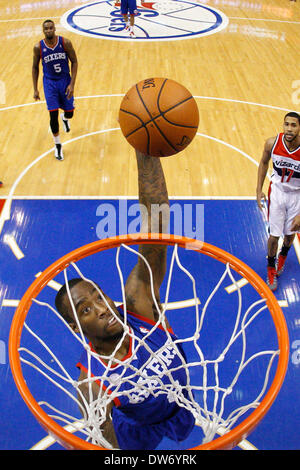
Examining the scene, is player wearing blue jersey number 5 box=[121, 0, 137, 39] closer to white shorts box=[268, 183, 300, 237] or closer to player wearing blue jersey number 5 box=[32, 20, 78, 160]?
player wearing blue jersey number 5 box=[32, 20, 78, 160]

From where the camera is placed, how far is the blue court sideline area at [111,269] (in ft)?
10.8

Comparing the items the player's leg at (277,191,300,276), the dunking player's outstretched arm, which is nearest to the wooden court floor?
the player's leg at (277,191,300,276)

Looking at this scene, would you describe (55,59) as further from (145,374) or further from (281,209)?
(145,374)

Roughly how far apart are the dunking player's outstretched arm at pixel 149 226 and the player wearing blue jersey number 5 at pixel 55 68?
3.93m

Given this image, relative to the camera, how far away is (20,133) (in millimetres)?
6816

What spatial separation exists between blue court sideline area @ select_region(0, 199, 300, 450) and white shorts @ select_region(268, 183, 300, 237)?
56 centimetres

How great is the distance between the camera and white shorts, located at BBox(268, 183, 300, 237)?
405 centimetres

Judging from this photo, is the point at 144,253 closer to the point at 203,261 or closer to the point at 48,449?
the point at 48,449

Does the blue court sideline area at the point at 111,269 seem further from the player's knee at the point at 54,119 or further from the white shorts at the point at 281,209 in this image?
the player's knee at the point at 54,119

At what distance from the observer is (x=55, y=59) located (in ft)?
18.5

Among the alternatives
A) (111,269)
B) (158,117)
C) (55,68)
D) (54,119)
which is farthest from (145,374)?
(55,68)

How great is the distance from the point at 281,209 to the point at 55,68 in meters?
3.59

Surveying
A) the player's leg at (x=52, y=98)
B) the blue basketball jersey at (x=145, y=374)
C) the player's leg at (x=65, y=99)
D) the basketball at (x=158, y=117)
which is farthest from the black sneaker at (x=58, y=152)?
the blue basketball jersey at (x=145, y=374)

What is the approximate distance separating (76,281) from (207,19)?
37.7 feet
